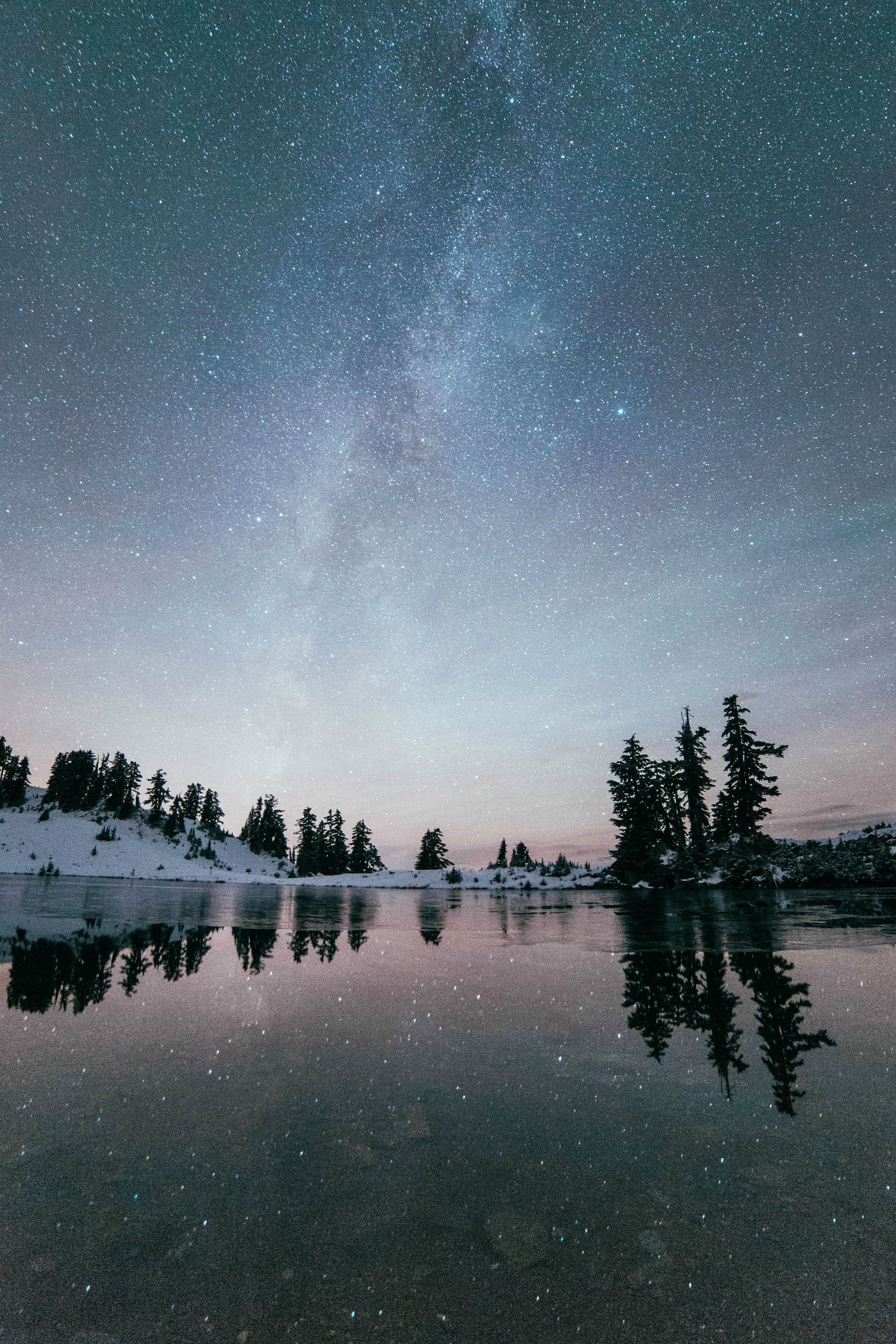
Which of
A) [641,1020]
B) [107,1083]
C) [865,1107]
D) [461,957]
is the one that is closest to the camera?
[865,1107]

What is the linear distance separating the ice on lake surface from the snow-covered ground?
39.0 meters

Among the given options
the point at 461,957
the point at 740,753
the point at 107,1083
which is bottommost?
the point at 461,957

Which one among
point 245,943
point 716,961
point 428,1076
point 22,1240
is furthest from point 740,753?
point 22,1240

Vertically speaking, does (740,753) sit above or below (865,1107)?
above

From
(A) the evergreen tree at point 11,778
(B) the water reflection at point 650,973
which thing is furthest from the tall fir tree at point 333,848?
(B) the water reflection at point 650,973

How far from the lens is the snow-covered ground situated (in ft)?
175

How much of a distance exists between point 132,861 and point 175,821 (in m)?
28.3

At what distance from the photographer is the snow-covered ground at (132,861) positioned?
53.4 metres

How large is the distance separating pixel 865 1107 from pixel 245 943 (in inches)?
438

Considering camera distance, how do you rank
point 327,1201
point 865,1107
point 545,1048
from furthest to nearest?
point 545,1048 < point 865,1107 < point 327,1201

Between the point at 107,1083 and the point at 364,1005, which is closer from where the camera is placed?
the point at 107,1083

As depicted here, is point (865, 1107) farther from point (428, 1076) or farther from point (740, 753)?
point (740, 753)

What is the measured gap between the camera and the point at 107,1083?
14.6 feet

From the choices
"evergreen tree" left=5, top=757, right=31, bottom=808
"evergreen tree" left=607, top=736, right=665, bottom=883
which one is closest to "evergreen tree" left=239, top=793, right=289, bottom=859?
"evergreen tree" left=5, top=757, right=31, bottom=808
